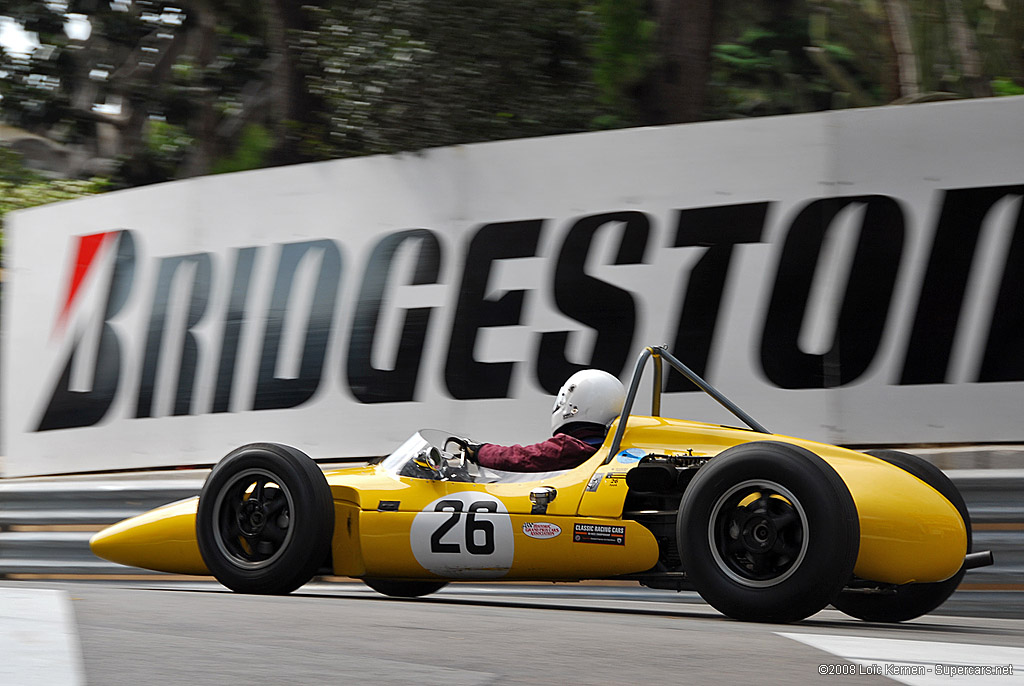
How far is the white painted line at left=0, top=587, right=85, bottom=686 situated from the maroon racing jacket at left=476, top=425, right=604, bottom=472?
203cm

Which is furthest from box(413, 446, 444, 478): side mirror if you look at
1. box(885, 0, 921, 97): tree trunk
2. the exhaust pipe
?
box(885, 0, 921, 97): tree trunk

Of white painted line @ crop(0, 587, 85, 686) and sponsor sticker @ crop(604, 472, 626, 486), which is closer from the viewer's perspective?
white painted line @ crop(0, 587, 85, 686)

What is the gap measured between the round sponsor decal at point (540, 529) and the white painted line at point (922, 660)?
1349mm

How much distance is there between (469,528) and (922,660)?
2446mm

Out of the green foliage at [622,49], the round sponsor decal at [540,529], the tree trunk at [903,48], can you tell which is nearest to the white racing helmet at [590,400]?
the round sponsor decal at [540,529]

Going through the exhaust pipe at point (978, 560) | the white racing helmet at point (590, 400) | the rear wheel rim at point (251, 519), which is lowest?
the rear wheel rim at point (251, 519)

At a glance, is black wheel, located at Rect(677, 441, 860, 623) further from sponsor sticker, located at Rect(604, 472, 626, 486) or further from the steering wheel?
the steering wheel

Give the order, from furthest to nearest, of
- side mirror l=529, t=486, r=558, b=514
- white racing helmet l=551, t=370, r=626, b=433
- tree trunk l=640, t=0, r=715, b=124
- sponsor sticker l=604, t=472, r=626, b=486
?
tree trunk l=640, t=0, r=715, b=124 → white racing helmet l=551, t=370, r=626, b=433 → side mirror l=529, t=486, r=558, b=514 → sponsor sticker l=604, t=472, r=626, b=486

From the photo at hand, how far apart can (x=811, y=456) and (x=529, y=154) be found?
3690 mm

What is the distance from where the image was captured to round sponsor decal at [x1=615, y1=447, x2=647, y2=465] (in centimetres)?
533

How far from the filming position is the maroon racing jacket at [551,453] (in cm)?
559

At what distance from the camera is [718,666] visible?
11.1ft

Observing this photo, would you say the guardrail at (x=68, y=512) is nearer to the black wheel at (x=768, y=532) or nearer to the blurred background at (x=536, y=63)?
the blurred background at (x=536, y=63)

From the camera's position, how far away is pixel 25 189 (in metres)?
16.7
